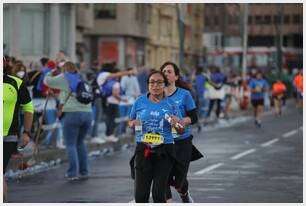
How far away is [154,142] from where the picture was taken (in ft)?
33.0

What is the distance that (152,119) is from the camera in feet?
33.2

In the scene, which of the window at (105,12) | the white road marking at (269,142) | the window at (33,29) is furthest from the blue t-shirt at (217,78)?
the window at (105,12)

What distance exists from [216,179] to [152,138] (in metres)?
5.08

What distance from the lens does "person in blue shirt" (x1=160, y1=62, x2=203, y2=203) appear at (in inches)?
420

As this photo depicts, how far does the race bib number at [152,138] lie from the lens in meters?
10.1

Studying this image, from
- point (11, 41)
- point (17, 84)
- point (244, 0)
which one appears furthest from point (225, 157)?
point (11, 41)

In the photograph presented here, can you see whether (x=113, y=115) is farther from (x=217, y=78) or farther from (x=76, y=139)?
(x=217, y=78)

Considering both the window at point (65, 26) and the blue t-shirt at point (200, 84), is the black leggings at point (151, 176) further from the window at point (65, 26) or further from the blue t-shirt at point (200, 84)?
the window at point (65, 26)

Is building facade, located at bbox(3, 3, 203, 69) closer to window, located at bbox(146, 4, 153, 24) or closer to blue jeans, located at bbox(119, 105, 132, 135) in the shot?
window, located at bbox(146, 4, 153, 24)

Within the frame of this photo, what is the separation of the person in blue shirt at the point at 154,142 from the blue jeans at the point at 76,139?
4.76 meters

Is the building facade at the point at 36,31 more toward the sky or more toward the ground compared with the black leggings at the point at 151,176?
more toward the sky

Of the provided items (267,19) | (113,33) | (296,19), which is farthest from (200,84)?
(296,19)

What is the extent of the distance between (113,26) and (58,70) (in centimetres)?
4379

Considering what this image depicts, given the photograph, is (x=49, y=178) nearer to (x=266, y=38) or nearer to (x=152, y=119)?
(x=152, y=119)
